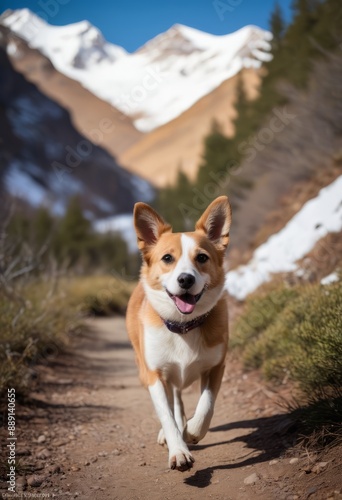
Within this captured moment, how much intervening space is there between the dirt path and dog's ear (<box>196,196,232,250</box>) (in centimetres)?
161

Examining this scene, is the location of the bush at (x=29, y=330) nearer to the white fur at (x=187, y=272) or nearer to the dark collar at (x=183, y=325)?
the dark collar at (x=183, y=325)

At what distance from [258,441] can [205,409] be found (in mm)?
776

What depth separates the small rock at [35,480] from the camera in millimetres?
3428

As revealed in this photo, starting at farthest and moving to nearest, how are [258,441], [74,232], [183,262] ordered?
[74,232] → [258,441] → [183,262]

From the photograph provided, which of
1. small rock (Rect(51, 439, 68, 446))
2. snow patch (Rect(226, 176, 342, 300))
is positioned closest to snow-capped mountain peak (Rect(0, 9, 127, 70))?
snow patch (Rect(226, 176, 342, 300))

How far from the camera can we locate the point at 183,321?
3.81m

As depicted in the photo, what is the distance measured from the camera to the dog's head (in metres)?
3.61

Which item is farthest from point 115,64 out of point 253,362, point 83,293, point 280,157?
point 253,362

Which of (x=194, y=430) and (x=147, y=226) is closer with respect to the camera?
(x=194, y=430)

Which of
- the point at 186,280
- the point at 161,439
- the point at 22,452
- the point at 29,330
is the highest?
the point at 186,280

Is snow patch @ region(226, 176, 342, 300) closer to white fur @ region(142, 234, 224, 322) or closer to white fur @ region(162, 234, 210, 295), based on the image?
white fur @ region(142, 234, 224, 322)

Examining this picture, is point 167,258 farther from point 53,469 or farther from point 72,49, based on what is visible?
point 72,49

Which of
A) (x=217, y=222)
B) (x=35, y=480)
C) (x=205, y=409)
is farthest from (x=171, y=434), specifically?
(x=217, y=222)

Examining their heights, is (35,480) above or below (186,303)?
below
